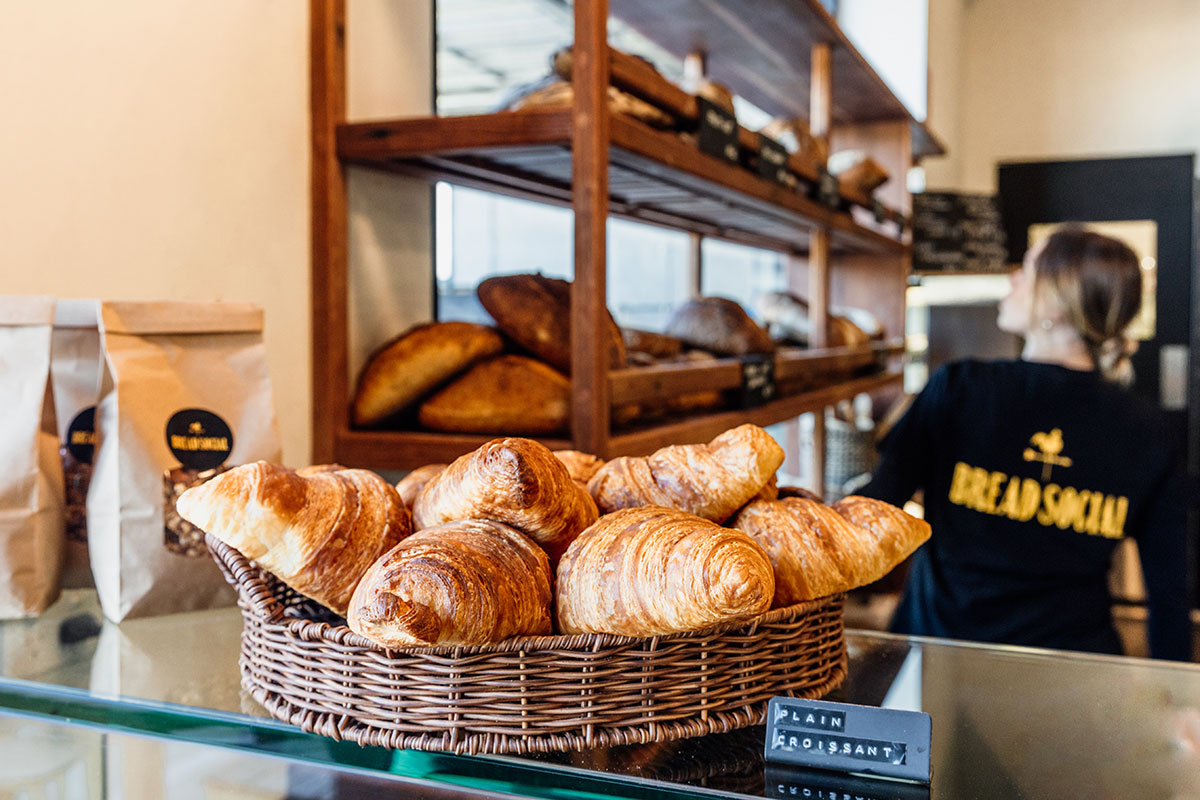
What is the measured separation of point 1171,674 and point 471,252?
10.9ft

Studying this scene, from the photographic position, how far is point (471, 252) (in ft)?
13.1

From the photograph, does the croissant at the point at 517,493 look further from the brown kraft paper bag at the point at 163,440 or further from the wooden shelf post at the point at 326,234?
the wooden shelf post at the point at 326,234

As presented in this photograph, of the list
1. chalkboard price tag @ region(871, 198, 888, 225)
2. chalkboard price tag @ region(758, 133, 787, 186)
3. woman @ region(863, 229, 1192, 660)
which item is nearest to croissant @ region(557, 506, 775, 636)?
chalkboard price tag @ region(758, 133, 787, 186)

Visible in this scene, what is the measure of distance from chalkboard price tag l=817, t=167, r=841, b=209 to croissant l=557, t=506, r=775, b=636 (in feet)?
5.60

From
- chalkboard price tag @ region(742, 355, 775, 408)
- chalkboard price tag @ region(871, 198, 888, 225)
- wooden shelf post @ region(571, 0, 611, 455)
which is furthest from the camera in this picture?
chalkboard price tag @ region(871, 198, 888, 225)

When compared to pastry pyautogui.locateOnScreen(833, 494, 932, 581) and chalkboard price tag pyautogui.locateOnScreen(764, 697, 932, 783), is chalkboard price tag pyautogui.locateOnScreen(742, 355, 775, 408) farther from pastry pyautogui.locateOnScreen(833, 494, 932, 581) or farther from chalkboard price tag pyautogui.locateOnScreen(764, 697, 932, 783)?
chalkboard price tag pyautogui.locateOnScreen(764, 697, 932, 783)

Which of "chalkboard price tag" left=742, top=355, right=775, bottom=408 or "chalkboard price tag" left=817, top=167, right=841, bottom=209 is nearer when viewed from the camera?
"chalkboard price tag" left=742, top=355, right=775, bottom=408

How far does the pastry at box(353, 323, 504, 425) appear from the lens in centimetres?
139

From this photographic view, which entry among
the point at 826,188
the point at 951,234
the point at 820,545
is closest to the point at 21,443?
the point at 820,545

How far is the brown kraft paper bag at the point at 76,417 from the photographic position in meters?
1.08

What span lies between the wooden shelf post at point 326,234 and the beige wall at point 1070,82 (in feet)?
13.0

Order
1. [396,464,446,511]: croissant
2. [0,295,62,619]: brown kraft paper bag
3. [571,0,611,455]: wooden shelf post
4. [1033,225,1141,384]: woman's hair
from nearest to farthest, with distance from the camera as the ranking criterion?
[396,464,446,511]: croissant < [0,295,62,619]: brown kraft paper bag < [571,0,611,455]: wooden shelf post < [1033,225,1141,384]: woman's hair

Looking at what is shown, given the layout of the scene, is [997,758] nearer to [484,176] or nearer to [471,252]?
[484,176]

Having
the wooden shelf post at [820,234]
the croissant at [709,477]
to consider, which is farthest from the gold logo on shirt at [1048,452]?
the croissant at [709,477]
